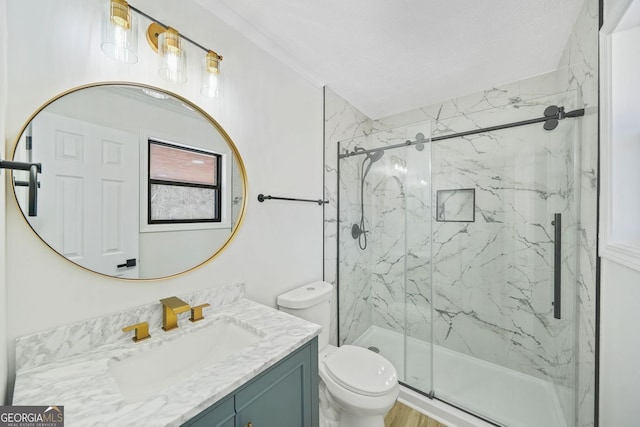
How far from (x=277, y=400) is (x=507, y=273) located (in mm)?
2072

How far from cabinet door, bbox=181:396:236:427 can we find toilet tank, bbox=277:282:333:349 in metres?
0.77

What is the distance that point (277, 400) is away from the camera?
0.89 meters

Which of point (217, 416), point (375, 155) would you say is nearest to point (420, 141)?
point (375, 155)

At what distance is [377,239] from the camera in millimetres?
2184

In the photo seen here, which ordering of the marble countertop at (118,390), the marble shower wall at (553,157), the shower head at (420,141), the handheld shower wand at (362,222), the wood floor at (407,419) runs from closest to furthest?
the marble countertop at (118,390) < the marble shower wall at (553,157) < the wood floor at (407,419) < the shower head at (420,141) < the handheld shower wand at (362,222)

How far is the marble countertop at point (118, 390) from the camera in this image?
1.96ft

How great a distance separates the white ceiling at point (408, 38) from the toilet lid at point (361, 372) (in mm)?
1978

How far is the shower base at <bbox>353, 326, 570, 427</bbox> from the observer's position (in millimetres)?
1607

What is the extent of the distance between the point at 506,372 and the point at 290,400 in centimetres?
204

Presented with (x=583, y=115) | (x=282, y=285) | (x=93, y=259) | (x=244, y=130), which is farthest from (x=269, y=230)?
(x=583, y=115)

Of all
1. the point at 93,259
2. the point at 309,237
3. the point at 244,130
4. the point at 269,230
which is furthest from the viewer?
the point at 309,237

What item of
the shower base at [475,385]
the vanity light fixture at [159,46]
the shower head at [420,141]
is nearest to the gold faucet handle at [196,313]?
the vanity light fixture at [159,46]

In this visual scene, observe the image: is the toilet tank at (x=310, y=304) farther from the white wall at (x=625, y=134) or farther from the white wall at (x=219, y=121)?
the white wall at (x=625, y=134)

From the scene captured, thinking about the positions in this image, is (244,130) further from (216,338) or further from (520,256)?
(520,256)
